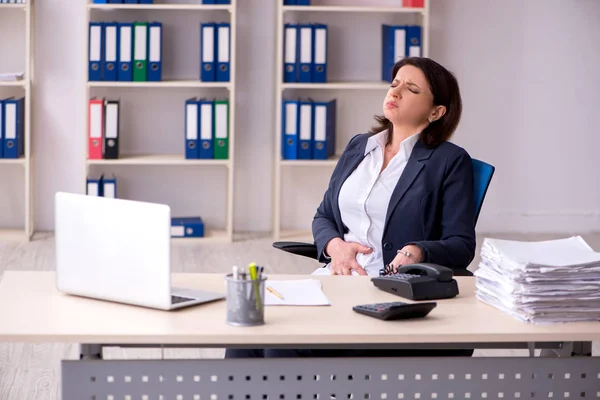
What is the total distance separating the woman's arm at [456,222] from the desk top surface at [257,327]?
0.43 meters

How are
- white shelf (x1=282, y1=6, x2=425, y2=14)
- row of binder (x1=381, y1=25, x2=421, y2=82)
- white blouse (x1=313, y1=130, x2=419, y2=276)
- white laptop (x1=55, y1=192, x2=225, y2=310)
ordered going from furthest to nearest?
row of binder (x1=381, y1=25, x2=421, y2=82)
white shelf (x1=282, y1=6, x2=425, y2=14)
white blouse (x1=313, y1=130, x2=419, y2=276)
white laptop (x1=55, y1=192, x2=225, y2=310)

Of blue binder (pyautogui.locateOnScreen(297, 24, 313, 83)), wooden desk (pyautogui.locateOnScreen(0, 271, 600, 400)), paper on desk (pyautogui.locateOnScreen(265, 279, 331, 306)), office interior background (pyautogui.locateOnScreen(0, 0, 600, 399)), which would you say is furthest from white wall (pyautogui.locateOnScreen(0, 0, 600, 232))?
wooden desk (pyautogui.locateOnScreen(0, 271, 600, 400))

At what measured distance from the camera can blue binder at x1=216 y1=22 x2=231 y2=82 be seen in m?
5.29

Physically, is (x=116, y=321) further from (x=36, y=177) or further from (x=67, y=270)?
(x=36, y=177)

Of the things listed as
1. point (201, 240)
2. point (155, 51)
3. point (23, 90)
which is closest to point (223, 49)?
point (155, 51)

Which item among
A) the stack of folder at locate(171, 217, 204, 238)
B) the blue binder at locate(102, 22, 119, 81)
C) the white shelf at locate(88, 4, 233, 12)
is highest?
the white shelf at locate(88, 4, 233, 12)

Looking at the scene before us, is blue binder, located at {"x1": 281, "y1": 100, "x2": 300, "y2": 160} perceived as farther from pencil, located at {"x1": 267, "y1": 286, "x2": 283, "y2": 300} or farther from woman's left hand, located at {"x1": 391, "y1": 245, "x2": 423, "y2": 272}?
pencil, located at {"x1": 267, "y1": 286, "x2": 283, "y2": 300}

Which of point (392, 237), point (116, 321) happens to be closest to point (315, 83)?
point (392, 237)

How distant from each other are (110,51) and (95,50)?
82 millimetres

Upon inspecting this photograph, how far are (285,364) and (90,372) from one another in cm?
39

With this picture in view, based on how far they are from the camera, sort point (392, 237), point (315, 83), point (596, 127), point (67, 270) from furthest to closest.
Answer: point (596, 127) → point (315, 83) → point (392, 237) → point (67, 270)

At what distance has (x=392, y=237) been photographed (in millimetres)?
2705

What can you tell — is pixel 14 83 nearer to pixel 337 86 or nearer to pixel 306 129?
pixel 306 129

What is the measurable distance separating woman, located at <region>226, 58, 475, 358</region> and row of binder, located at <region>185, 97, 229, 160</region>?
2.53 metres
